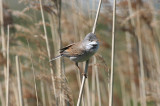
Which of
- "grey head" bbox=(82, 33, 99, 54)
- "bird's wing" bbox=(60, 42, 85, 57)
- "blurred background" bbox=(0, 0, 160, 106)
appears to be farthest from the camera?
"blurred background" bbox=(0, 0, 160, 106)

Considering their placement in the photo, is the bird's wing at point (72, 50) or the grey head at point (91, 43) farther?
the bird's wing at point (72, 50)

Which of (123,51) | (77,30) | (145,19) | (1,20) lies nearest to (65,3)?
(77,30)

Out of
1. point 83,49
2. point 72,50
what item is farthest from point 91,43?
point 72,50

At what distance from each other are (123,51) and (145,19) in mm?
997

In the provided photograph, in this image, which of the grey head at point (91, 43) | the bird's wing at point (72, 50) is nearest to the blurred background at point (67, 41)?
the bird's wing at point (72, 50)

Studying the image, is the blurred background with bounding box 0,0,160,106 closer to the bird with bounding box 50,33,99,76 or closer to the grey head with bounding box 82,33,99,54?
the bird with bounding box 50,33,99,76

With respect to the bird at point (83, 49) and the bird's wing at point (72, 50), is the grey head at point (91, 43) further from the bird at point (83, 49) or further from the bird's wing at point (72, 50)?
the bird's wing at point (72, 50)

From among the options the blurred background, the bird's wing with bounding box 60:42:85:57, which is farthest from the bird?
the blurred background

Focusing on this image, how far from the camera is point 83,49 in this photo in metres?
2.38

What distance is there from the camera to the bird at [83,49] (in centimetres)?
216

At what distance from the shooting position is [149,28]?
149 inches

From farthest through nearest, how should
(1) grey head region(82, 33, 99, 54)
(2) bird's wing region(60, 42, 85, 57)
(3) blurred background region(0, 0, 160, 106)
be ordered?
(3) blurred background region(0, 0, 160, 106) < (2) bird's wing region(60, 42, 85, 57) < (1) grey head region(82, 33, 99, 54)

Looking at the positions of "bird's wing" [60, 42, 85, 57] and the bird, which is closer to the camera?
the bird

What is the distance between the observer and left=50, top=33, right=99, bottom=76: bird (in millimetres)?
2159
